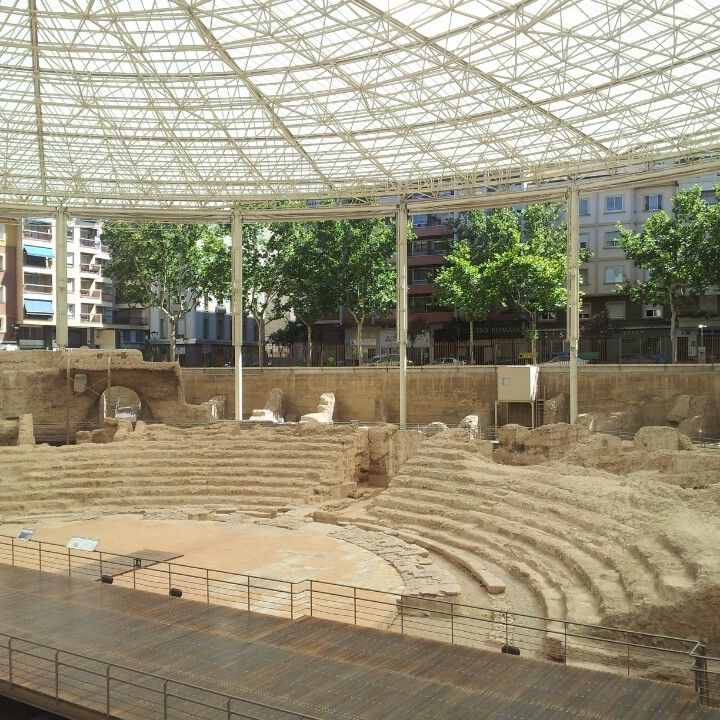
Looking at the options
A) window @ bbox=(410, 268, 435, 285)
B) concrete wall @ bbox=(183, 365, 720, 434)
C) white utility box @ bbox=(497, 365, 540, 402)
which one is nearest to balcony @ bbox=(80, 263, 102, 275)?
concrete wall @ bbox=(183, 365, 720, 434)

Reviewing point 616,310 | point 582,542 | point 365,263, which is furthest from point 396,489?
point 616,310

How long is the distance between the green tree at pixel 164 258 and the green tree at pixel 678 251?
26.7 meters

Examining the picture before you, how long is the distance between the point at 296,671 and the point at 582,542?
32.3ft

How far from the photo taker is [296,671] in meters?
12.0

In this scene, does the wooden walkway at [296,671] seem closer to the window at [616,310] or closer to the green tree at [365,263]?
the green tree at [365,263]

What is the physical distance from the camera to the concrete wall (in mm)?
35062

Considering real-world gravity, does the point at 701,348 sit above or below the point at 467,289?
below

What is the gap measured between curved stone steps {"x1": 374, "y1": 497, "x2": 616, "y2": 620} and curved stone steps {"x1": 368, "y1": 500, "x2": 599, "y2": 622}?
4 cm

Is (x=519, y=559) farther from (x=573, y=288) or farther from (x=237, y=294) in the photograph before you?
(x=237, y=294)

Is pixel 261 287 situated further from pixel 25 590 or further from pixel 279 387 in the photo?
pixel 25 590

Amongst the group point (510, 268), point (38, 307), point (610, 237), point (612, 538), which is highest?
point (610, 237)

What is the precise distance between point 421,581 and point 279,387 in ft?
81.0

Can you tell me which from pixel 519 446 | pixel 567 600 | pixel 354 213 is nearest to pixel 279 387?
pixel 354 213

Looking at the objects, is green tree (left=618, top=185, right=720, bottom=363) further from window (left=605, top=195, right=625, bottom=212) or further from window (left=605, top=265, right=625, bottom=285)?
window (left=605, top=195, right=625, bottom=212)
